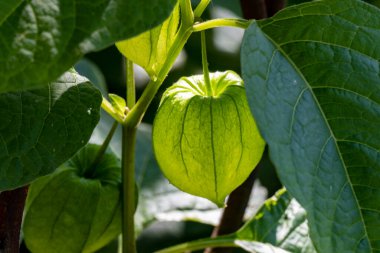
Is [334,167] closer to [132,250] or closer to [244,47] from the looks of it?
[244,47]

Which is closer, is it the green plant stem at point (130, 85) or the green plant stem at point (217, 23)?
the green plant stem at point (217, 23)

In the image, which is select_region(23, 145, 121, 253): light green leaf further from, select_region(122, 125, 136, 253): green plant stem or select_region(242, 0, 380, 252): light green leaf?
select_region(242, 0, 380, 252): light green leaf

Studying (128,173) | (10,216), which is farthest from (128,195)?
(10,216)

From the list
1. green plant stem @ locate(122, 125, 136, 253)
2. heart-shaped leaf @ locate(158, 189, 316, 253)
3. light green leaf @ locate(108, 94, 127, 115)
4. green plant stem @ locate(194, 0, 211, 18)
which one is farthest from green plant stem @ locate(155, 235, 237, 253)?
green plant stem @ locate(194, 0, 211, 18)

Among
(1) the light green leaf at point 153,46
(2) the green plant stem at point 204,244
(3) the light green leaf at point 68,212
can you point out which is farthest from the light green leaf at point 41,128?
(2) the green plant stem at point 204,244

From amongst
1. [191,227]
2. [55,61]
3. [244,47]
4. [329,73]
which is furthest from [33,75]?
[191,227]

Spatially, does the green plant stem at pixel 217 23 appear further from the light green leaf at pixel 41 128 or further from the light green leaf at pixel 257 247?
the light green leaf at pixel 257 247
